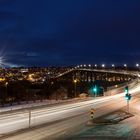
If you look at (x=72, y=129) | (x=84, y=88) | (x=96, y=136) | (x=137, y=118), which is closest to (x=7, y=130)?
(x=72, y=129)

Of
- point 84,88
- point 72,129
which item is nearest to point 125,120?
point 72,129

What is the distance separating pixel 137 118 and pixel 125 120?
10.6 ft

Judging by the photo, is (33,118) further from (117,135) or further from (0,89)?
(0,89)

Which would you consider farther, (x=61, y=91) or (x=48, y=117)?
(x=61, y=91)

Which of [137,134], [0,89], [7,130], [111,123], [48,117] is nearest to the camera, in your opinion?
[137,134]

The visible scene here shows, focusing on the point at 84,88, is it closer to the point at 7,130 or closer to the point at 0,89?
the point at 0,89

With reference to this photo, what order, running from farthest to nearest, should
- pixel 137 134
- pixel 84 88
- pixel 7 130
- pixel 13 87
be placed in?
1. pixel 84 88
2. pixel 13 87
3. pixel 7 130
4. pixel 137 134

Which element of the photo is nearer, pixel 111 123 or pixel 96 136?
pixel 96 136

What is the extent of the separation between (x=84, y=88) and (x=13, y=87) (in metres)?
45.7

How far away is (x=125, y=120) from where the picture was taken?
54.1 meters

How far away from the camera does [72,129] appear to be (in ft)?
151

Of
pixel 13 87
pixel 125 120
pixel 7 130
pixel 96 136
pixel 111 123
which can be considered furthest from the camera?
pixel 13 87

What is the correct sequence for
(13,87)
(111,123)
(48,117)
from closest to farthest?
1. (111,123)
2. (48,117)
3. (13,87)

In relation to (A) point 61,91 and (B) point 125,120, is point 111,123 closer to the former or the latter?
(B) point 125,120
